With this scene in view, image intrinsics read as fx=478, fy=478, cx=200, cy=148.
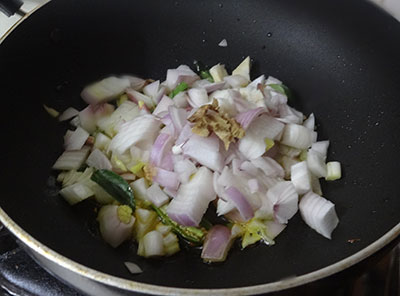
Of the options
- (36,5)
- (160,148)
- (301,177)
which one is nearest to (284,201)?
(301,177)

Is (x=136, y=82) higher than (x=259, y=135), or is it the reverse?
(x=259, y=135)

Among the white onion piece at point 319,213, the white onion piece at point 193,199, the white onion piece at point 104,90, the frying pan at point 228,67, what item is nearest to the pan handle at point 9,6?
the frying pan at point 228,67

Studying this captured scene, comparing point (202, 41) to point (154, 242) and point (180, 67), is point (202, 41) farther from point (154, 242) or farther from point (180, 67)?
point (154, 242)

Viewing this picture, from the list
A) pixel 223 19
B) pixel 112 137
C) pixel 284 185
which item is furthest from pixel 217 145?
pixel 223 19

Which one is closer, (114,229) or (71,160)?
(114,229)

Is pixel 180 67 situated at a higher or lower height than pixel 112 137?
higher

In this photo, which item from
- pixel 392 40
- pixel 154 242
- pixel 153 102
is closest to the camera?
pixel 154 242

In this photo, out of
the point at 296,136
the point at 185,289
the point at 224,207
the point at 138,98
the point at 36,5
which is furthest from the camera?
the point at 36,5

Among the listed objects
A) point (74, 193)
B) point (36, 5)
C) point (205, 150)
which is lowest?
point (74, 193)

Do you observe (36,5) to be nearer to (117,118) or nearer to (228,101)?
(117,118)
